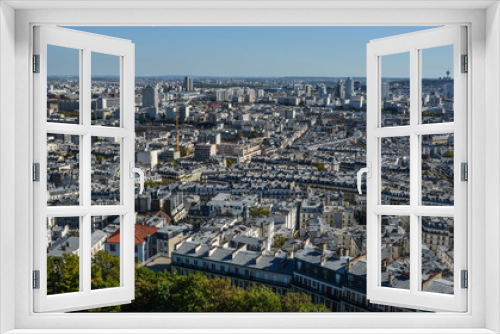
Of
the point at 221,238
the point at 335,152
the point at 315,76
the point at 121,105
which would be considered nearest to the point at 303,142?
the point at 335,152

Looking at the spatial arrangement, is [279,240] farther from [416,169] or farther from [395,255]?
[416,169]

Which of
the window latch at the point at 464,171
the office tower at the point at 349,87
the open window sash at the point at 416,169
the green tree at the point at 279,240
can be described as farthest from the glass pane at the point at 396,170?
the green tree at the point at 279,240

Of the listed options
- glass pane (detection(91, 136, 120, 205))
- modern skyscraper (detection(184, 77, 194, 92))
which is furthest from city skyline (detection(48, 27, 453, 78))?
glass pane (detection(91, 136, 120, 205))

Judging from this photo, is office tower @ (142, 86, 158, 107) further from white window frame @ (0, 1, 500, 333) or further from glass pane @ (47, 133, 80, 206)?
white window frame @ (0, 1, 500, 333)

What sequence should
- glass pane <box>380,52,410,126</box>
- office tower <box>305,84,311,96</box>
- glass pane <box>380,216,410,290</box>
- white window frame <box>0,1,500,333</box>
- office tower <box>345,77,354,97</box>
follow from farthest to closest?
office tower <box>305,84,311,96</box> < office tower <box>345,77,354,97</box> < glass pane <box>380,216,410,290</box> < glass pane <box>380,52,410,126</box> < white window frame <box>0,1,500,333</box>

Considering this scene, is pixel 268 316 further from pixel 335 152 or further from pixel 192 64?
pixel 192 64
